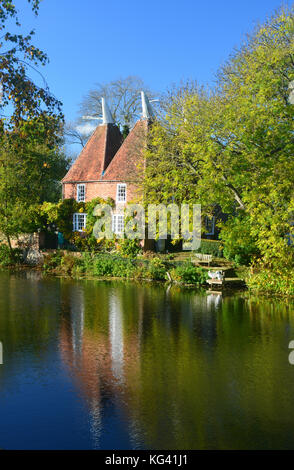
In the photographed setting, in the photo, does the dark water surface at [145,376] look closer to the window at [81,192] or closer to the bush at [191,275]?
the bush at [191,275]

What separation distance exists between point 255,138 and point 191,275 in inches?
442

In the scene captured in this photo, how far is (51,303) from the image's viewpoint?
78.7 ft

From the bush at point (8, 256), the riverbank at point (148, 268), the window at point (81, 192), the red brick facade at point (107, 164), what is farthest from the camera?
the window at point (81, 192)

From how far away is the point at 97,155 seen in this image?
45.1 m

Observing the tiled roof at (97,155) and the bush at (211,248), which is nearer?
the bush at (211,248)

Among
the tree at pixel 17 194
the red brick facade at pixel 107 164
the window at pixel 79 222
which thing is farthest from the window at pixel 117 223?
the tree at pixel 17 194

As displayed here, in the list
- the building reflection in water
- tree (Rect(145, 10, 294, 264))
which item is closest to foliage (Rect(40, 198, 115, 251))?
tree (Rect(145, 10, 294, 264))

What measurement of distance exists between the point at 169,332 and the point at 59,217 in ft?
88.7

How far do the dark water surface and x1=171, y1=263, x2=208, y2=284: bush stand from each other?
7.03 metres

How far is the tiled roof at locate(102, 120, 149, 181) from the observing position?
1569 inches

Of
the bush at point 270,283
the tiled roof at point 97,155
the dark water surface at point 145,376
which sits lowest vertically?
the dark water surface at point 145,376

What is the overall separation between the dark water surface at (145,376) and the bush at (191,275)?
7.03 meters

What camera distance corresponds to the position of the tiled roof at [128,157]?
39859mm

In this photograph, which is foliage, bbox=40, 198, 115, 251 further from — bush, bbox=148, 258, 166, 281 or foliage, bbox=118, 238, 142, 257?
bush, bbox=148, 258, 166, 281
